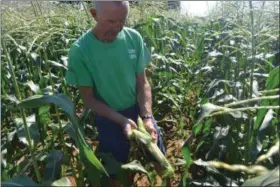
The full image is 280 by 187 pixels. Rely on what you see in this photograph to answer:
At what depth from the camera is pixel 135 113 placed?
91.4 inches

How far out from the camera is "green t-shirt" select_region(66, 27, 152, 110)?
209 cm

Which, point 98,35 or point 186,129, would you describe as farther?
point 186,129

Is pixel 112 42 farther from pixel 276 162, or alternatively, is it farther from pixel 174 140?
pixel 174 140

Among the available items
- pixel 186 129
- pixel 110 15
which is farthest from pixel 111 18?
pixel 186 129

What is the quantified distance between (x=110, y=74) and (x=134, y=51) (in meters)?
0.20

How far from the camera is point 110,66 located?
84.7 inches

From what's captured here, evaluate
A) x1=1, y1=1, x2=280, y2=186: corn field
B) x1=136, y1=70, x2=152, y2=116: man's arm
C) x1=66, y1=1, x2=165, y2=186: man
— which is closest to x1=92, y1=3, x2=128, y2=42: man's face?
x1=66, y1=1, x2=165, y2=186: man

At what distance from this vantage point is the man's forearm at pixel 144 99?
7.13 feet

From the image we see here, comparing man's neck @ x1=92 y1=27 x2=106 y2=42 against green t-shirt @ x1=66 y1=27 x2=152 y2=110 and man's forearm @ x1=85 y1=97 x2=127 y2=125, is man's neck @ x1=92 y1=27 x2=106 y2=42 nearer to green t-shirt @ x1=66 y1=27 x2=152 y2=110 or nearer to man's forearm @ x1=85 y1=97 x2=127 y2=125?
green t-shirt @ x1=66 y1=27 x2=152 y2=110

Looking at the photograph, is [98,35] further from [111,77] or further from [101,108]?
[101,108]

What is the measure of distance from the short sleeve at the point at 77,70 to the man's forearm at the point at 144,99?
33 centimetres

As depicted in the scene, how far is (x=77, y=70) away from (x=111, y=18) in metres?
0.36

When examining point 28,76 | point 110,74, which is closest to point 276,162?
point 110,74

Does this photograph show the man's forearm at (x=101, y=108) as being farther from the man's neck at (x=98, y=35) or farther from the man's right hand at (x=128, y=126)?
the man's neck at (x=98, y=35)
